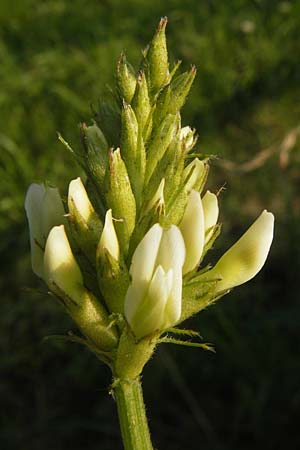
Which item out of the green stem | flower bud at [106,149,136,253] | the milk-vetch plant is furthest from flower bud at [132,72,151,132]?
the green stem

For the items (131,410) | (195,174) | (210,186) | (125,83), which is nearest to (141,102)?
(125,83)

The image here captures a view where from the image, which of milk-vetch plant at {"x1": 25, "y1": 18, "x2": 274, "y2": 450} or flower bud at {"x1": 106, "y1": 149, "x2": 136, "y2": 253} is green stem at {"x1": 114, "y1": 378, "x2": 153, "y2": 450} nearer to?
milk-vetch plant at {"x1": 25, "y1": 18, "x2": 274, "y2": 450}

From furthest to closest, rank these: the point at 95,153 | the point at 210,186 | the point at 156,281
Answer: the point at 210,186 < the point at 95,153 < the point at 156,281

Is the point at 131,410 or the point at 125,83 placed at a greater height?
the point at 125,83

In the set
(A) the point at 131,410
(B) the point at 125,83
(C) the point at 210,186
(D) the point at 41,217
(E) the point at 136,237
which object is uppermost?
(C) the point at 210,186

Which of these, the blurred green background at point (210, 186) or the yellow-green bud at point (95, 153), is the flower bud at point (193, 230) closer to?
the yellow-green bud at point (95, 153)

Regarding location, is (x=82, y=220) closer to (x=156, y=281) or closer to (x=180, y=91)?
(x=156, y=281)

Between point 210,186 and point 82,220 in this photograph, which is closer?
point 82,220
